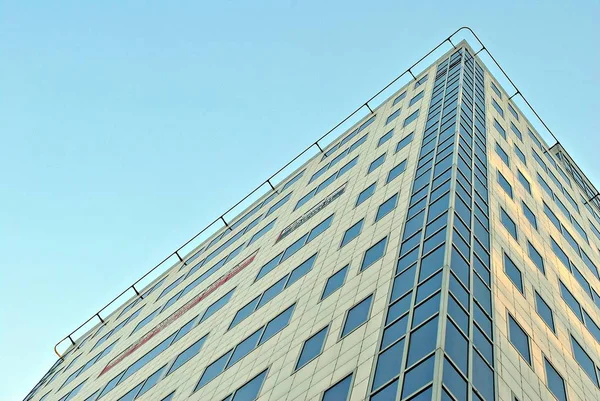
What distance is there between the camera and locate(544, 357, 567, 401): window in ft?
83.4

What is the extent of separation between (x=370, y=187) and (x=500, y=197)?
8.11 meters

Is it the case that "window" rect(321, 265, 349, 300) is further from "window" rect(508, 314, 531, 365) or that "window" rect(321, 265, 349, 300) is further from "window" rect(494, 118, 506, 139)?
"window" rect(494, 118, 506, 139)

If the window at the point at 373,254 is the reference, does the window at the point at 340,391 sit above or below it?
below

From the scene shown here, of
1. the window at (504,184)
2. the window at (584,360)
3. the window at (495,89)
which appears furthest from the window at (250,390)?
the window at (495,89)

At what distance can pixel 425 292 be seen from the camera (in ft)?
81.6

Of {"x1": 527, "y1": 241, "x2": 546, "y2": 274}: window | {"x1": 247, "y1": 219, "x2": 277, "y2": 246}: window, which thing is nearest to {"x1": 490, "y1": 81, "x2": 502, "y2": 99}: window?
{"x1": 247, "y1": 219, "x2": 277, "y2": 246}: window

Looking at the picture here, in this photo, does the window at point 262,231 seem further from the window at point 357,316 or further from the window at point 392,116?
the window at point 357,316

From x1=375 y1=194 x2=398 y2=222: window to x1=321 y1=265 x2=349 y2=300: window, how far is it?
3922 millimetres

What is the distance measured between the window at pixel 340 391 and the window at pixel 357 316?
9.98ft

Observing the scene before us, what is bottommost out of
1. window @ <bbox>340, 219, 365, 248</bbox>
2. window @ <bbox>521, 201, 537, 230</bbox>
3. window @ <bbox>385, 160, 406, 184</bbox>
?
window @ <bbox>521, 201, 537, 230</bbox>

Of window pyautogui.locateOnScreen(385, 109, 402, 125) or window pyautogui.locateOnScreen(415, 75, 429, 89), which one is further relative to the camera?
window pyautogui.locateOnScreen(415, 75, 429, 89)

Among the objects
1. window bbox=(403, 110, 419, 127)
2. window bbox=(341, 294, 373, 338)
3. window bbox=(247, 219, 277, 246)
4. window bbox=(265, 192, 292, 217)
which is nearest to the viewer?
window bbox=(341, 294, 373, 338)

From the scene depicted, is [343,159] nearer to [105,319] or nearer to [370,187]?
[370,187]

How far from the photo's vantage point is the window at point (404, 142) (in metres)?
43.9
